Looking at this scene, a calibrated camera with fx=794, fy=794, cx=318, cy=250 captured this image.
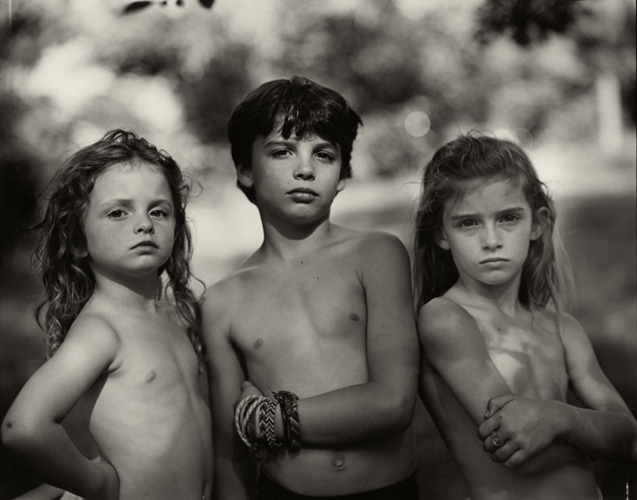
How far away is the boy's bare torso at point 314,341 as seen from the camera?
1.11 metres

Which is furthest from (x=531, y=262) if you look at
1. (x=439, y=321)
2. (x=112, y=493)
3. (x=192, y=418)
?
(x=112, y=493)

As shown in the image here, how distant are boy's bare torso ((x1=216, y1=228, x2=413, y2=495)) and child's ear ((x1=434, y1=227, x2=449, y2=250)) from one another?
11 cm

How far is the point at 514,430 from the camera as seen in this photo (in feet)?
3.43

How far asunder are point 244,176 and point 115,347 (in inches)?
13.5

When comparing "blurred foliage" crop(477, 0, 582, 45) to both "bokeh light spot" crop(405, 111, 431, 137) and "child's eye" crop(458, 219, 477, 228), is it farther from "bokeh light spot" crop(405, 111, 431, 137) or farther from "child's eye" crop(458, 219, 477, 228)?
"child's eye" crop(458, 219, 477, 228)

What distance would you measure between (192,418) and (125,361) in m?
0.13

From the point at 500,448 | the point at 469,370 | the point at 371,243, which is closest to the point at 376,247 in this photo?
the point at 371,243

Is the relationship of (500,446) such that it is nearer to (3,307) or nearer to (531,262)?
(531,262)

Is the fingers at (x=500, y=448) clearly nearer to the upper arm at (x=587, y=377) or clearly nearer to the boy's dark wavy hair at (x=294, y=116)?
the upper arm at (x=587, y=377)

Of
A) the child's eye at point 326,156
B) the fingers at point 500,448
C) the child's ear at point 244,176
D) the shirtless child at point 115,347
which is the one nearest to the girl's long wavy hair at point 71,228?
the shirtless child at point 115,347

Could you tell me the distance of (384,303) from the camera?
1.14m

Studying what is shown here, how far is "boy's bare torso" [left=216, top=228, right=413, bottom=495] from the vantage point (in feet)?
3.64

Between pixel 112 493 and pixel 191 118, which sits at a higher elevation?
pixel 191 118

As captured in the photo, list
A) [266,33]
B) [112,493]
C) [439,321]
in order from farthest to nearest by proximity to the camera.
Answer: [266,33] < [439,321] < [112,493]
